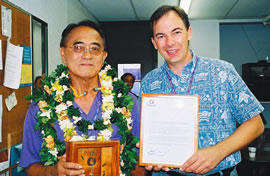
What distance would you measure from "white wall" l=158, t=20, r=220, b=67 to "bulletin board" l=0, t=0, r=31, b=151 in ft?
13.8

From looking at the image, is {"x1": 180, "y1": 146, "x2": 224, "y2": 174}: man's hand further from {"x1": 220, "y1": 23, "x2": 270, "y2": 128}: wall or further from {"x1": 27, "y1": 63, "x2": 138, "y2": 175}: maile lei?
{"x1": 220, "y1": 23, "x2": 270, "y2": 128}: wall

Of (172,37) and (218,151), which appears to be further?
(172,37)

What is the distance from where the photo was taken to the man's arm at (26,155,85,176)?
1.31 metres

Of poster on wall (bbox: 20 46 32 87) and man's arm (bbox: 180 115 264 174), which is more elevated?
poster on wall (bbox: 20 46 32 87)

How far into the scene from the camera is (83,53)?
5.46 feet

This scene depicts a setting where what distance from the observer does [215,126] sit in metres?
1.66

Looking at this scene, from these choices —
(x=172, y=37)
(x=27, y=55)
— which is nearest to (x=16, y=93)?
(x=27, y=55)

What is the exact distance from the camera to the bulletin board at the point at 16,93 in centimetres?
241

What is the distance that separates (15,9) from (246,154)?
376 cm

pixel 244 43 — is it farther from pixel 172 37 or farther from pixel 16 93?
pixel 16 93

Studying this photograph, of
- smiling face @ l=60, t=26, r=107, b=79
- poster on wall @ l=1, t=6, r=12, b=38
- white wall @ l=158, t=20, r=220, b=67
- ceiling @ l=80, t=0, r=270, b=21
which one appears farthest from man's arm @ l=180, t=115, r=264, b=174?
white wall @ l=158, t=20, r=220, b=67

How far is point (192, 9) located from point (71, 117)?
4.84m

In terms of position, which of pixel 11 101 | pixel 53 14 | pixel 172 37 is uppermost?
pixel 53 14

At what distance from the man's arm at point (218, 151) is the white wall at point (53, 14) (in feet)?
7.91
